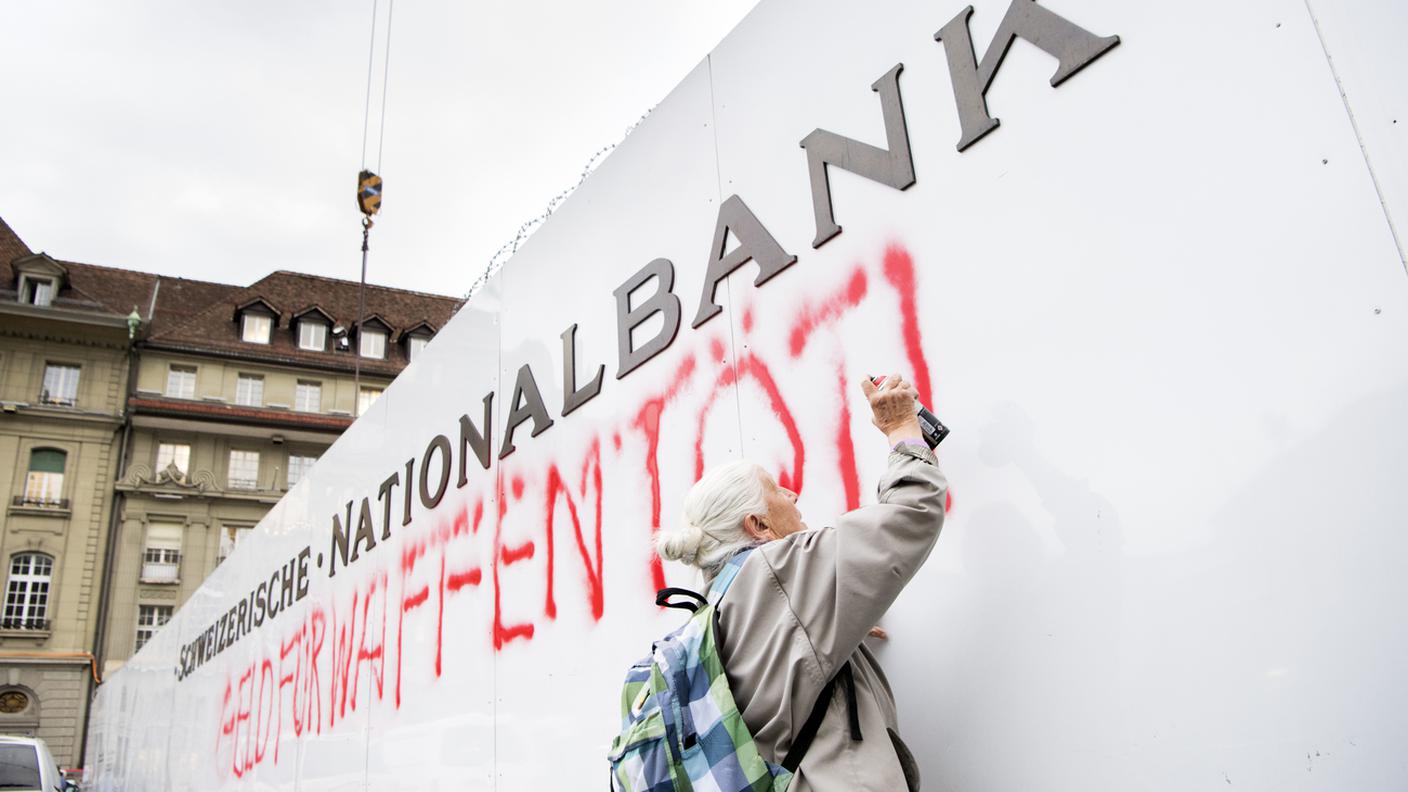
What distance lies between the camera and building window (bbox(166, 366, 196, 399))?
26.8 meters

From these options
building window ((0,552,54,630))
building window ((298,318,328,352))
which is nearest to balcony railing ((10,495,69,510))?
building window ((0,552,54,630))

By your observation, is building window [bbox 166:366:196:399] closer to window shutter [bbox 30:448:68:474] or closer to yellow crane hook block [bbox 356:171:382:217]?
window shutter [bbox 30:448:68:474]

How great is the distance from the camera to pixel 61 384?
2594 cm

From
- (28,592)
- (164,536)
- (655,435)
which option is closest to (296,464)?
(164,536)

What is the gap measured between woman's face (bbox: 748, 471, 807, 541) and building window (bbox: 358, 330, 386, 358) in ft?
98.2

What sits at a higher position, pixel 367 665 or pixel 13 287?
pixel 13 287

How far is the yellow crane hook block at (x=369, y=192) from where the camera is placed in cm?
1414

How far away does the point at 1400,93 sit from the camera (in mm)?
1248

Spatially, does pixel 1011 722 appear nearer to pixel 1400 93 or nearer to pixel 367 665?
pixel 1400 93

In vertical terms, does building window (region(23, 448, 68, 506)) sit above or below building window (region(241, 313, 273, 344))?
below

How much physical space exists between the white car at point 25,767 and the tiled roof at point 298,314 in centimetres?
1888

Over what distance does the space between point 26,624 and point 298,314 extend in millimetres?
10695

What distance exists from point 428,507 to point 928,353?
2.78m

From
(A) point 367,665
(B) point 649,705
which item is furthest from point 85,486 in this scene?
(B) point 649,705
